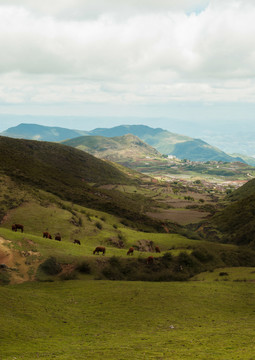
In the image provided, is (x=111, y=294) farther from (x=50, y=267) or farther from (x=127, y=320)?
(x=50, y=267)

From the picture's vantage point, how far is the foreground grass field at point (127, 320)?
2045 cm

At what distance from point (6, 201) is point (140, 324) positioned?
50.0 metres

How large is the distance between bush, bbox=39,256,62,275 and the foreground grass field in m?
2.98

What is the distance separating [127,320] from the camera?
95.7 ft

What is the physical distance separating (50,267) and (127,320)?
653 inches

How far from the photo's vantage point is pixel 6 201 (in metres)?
67.8

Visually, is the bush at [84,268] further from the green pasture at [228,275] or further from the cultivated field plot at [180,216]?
the cultivated field plot at [180,216]

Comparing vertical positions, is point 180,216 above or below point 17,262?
below

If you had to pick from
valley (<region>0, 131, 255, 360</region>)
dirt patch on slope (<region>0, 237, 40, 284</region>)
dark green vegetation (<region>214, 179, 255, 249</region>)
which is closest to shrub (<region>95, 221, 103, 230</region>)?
valley (<region>0, 131, 255, 360</region>)

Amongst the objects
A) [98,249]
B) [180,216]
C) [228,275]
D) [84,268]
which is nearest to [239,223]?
[180,216]

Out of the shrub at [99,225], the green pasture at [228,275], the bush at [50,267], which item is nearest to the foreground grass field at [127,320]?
the bush at [50,267]

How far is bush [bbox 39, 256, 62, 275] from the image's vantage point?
4119 cm

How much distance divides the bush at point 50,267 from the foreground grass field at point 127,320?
2.98m

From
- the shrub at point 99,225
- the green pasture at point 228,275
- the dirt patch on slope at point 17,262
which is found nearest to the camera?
the dirt patch on slope at point 17,262
